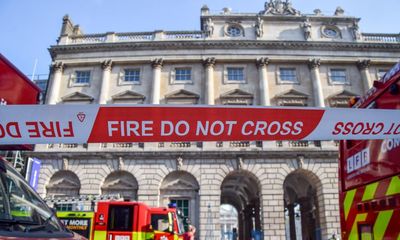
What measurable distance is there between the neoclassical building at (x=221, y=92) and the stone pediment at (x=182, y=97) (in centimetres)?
8

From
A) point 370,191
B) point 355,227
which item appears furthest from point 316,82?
point 370,191

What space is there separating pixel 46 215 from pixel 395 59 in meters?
29.2

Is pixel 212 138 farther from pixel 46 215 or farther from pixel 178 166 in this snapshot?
pixel 178 166

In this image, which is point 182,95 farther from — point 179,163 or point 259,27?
point 259,27

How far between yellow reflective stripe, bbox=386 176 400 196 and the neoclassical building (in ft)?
60.5

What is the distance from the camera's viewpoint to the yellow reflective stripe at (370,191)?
445 centimetres

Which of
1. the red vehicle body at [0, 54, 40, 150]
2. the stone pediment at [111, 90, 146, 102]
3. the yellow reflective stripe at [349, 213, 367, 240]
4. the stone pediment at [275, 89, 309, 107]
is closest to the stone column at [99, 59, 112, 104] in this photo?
the stone pediment at [111, 90, 146, 102]

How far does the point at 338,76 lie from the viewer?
26.3 meters

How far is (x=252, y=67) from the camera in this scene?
26.3 m

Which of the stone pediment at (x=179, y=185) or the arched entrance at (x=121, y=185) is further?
the arched entrance at (x=121, y=185)

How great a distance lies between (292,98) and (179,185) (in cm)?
1089

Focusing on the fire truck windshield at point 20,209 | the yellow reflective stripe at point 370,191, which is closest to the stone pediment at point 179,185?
the yellow reflective stripe at point 370,191

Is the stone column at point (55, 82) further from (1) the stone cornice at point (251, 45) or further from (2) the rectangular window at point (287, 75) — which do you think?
(2) the rectangular window at point (287, 75)

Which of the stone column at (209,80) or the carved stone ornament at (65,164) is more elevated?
the stone column at (209,80)
